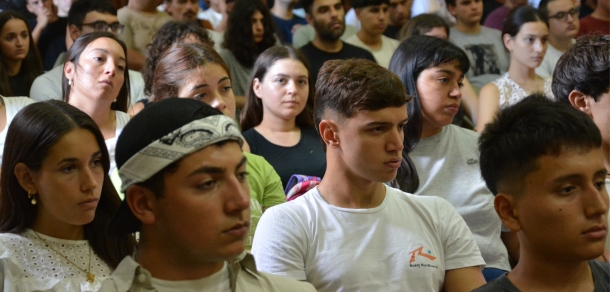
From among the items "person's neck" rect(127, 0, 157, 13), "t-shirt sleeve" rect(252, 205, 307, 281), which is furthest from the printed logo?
"person's neck" rect(127, 0, 157, 13)

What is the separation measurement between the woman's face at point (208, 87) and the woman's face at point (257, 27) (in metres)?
1.54

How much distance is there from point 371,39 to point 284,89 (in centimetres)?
150

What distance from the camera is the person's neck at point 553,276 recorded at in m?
1.54

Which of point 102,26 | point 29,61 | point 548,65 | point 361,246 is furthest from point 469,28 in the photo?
point 361,246

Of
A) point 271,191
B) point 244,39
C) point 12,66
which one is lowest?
point 12,66

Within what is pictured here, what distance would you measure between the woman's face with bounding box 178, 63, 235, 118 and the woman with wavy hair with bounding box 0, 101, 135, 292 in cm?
62

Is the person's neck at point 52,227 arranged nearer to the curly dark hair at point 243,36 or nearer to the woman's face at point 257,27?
the curly dark hair at point 243,36

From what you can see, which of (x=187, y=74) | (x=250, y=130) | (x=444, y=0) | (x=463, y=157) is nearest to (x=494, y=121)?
(x=463, y=157)

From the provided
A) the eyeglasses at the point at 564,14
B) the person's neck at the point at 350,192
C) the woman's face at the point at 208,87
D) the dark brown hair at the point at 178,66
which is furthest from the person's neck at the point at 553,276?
the eyeglasses at the point at 564,14

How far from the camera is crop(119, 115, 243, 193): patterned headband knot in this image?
1407mm

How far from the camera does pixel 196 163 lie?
Answer: 4.64ft

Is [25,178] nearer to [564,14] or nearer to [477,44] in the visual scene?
[477,44]

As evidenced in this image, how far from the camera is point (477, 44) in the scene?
4645 millimetres

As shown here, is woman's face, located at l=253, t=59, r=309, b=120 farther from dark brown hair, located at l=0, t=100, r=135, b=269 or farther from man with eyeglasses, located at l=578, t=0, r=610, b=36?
man with eyeglasses, located at l=578, t=0, r=610, b=36
